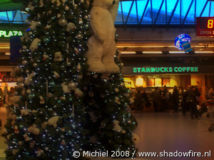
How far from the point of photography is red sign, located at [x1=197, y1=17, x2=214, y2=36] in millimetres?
14469

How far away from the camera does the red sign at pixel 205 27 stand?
14469mm

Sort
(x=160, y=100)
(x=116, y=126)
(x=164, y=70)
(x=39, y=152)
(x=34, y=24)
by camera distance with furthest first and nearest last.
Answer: (x=164, y=70) < (x=160, y=100) < (x=116, y=126) < (x=34, y=24) < (x=39, y=152)

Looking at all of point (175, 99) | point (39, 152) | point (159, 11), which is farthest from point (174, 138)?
point (159, 11)

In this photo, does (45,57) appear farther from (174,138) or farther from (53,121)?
(174,138)

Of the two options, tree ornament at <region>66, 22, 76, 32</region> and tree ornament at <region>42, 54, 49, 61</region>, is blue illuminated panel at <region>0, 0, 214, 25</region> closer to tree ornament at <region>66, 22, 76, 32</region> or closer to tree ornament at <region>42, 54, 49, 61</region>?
tree ornament at <region>66, 22, 76, 32</region>

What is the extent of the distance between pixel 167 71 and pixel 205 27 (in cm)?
857

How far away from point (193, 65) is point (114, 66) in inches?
706

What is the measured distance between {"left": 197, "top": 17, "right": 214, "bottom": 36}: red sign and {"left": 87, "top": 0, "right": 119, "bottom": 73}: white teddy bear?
8751 mm

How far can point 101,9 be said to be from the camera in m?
6.60

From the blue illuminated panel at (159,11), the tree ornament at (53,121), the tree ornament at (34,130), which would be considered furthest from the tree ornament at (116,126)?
the blue illuminated panel at (159,11)

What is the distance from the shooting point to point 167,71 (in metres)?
23.0

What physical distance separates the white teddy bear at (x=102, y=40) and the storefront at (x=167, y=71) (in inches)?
615

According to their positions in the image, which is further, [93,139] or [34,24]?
[93,139]

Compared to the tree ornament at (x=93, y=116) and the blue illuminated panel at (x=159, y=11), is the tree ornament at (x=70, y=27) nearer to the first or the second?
the tree ornament at (x=93, y=116)
